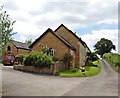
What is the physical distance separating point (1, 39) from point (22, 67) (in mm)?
18249

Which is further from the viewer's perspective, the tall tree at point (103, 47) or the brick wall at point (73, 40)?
the tall tree at point (103, 47)

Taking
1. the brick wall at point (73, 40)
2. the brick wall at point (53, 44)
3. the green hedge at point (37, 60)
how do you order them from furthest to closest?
the brick wall at point (73, 40) < the brick wall at point (53, 44) < the green hedge at point (37, 60)

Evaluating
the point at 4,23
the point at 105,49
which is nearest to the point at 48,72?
the point at 4,23

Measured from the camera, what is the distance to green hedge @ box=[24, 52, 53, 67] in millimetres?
34594

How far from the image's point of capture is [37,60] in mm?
34938

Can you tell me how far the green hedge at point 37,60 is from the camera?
34594mm

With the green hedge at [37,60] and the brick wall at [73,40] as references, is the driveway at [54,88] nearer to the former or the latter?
the green hedge at [37,60]

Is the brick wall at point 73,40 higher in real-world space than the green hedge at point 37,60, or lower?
higher

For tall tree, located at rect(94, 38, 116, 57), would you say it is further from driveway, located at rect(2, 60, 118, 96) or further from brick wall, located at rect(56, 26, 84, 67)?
driveway, located at rect(2, 60, 118, 96)

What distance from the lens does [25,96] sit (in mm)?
14906

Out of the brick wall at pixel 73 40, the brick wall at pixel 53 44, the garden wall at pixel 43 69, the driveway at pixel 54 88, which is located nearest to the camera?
the driveway at pixel 54 88

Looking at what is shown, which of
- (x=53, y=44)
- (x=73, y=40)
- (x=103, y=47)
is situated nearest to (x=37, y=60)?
(x=53, y=44)

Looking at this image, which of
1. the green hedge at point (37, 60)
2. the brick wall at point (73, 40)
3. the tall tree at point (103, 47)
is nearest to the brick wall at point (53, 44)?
the brick wall at point (73, 40)

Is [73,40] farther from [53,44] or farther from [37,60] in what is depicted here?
[37,60]
